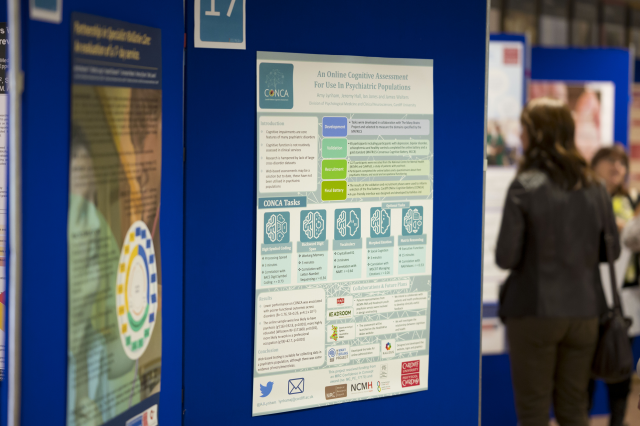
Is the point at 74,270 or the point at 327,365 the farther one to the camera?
the point at 327,365

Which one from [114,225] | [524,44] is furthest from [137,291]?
[524,44]

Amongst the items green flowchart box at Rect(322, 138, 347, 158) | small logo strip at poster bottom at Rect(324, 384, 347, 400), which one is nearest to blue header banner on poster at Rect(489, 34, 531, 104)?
green flowchart box at Rect(322, 138, 347, 158)

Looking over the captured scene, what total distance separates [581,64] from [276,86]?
2908 millimetres

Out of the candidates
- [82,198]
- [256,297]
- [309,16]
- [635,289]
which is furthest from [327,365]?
[635,289]

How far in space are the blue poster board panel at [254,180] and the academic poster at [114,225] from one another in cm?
15

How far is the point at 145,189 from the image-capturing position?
1470 mm

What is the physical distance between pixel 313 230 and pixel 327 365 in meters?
0.40

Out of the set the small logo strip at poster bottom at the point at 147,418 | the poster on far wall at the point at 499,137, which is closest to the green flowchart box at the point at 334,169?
the small logo strip at poster bottom at the point at 147,418

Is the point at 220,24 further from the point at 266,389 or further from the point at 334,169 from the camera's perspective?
the point at 266,389

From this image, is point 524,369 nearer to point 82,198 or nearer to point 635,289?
point 635,289

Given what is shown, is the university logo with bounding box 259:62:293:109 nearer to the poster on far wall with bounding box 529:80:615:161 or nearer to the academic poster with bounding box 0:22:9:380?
the academic poster with bounding box 0:22:9:380

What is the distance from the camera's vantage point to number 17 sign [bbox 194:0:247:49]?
163cm

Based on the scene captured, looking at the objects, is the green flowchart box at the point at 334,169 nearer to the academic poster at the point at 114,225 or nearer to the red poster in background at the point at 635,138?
the academic poster at the point at 114,225

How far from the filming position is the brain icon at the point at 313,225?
1739mm
